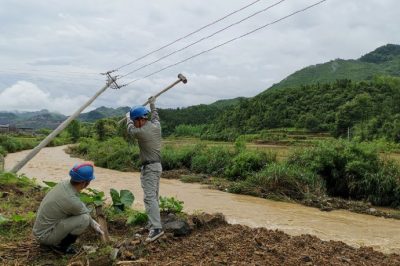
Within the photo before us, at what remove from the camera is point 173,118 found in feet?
266

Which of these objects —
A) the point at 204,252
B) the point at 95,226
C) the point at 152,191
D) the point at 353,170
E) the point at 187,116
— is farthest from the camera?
the point at 187,116

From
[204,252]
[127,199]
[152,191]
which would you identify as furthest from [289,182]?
[204,252]

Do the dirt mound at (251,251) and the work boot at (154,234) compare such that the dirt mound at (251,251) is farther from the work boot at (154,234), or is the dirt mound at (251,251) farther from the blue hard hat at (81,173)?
the blue hard hat at (81,173)

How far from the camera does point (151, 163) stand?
7227 millimetres

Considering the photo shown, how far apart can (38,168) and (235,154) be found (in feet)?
47.5

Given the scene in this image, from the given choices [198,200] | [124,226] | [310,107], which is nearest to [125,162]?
[198,200]

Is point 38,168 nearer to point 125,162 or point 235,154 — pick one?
point 125,162

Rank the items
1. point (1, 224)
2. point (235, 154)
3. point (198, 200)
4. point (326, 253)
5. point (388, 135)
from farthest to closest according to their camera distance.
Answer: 1. point (388, 135)
2. point (235, 154)
3. point (198, 200)
4. point (1, 224)
5. point (326, 253)

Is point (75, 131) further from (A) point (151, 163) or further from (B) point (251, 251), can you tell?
(B) point (251, 251)

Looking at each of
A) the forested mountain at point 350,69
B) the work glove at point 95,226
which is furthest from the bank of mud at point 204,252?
the forested mountain at point 350,69

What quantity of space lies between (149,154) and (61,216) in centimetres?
175

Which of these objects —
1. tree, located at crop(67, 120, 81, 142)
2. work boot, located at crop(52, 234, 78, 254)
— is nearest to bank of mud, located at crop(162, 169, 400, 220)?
work boot, located at crop(52, 234, 78, 254)

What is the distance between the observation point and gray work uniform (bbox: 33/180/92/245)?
20.0 ft

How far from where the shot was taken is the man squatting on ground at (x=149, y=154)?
712 cm
